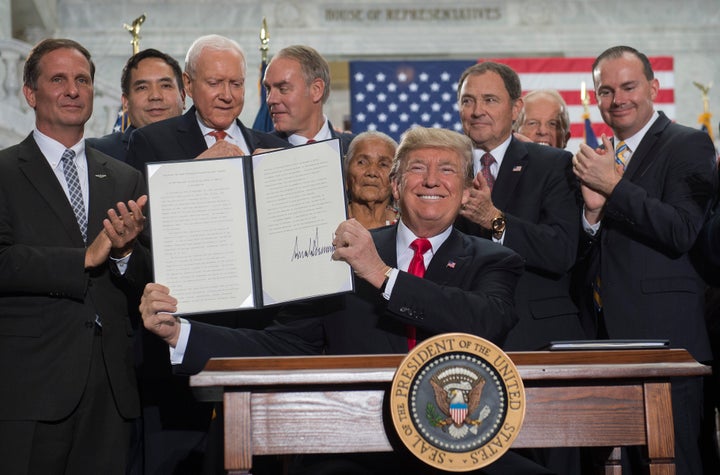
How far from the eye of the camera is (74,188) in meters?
3.44

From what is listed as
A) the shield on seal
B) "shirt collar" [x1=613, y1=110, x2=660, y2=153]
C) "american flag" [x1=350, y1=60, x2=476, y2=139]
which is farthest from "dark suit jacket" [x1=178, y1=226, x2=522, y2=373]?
"american flag" [x1=350, y1=60, x2=476, y2=139]

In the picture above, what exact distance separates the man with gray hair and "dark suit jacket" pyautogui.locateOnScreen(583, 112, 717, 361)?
4.62 ft

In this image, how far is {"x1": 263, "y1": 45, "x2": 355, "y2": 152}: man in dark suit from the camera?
4176 mm

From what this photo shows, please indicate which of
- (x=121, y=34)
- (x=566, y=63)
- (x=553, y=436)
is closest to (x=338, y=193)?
(x=553, y=436)

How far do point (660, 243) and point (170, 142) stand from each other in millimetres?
1848

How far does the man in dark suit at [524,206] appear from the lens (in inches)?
138

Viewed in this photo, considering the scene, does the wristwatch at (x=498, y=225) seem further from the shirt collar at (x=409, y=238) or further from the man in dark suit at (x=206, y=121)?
the man in dark suit at (x=206, y=121)

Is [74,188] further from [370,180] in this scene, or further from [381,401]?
[381,401]

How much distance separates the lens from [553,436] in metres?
2.25

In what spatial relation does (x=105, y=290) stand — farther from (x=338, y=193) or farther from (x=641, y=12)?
(x=641, y=12)

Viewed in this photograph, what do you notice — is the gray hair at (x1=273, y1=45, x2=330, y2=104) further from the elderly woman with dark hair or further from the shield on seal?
the shield on seal

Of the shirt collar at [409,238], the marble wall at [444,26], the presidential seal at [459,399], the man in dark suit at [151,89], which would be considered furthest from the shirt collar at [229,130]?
the marble wall at [444,26]

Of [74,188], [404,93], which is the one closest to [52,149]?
[74,188]

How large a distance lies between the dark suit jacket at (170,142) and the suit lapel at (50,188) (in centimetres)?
40
